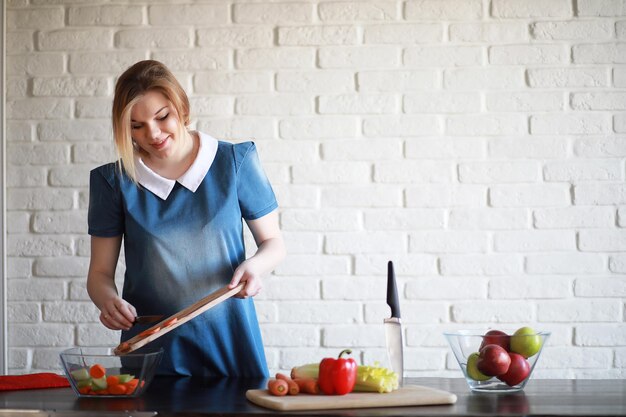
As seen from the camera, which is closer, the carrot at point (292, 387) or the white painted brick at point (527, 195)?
the carrot at point (292, 387)

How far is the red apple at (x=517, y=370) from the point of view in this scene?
63.8 inches

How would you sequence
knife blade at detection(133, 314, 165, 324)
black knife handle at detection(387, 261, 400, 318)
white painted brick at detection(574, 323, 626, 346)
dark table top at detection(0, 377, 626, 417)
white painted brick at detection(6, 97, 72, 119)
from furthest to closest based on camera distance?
1. white painted brick at detection(6, 97, 72, 119)
2. white painted brick at detection(574, 323, 626, 346)
3. knife blade at detection(133, 314, 165, 324)
4. black knife handle at detection(387, 261, 400, 318)
5. dark table top at detection(0, 377, 626, 417)

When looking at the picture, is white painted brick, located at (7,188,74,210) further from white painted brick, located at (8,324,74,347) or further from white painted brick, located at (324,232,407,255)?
white painted brick, located at (324,232,407,255)

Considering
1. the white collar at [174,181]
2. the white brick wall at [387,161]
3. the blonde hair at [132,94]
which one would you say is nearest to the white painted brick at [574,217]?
the white brick wall at [387,161]

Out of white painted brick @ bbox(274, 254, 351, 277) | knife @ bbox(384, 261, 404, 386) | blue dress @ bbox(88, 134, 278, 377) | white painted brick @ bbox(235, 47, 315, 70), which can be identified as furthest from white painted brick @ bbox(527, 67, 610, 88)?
knife @ bbox(384, 261, 404, 386)

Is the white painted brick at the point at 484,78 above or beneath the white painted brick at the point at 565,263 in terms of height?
above

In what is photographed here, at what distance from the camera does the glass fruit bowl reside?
1.61 m

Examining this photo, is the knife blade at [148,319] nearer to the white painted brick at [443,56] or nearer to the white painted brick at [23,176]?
the white painted brick at [23,176]

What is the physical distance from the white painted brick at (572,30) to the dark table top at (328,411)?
141cm

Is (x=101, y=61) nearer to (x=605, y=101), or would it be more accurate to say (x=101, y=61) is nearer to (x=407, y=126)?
(x=407, y=126)

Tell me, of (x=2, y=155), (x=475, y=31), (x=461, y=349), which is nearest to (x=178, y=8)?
(x=2, y=155)

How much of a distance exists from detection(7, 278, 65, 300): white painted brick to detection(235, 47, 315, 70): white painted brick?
40.8 inches

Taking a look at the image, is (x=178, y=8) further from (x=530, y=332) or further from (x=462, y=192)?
(x=530, y=332)

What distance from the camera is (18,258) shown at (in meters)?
2.85
